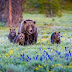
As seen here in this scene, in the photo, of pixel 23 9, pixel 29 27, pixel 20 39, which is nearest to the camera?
pixel 29 27

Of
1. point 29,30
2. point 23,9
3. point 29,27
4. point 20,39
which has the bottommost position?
point 20,39

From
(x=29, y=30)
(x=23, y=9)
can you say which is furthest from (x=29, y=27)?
(x=23, y=9)

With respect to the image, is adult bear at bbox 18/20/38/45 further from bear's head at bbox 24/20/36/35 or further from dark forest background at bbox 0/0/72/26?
dark forest background at bbox 0/0/72/26

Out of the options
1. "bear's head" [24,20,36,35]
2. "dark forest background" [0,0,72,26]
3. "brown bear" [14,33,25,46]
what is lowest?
"brown bear" [14,33,25,46]

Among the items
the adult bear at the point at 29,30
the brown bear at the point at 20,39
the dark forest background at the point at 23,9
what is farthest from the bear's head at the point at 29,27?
the dark forest background at the point at 23,9

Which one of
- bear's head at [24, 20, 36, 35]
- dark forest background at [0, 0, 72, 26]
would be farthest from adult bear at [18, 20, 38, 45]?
dark forest background at [0, 0, 72, 26]

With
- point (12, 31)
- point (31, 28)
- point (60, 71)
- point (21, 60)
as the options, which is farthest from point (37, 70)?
point (12, 31)

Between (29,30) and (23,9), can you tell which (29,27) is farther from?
(23,9)

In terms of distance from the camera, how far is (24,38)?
10.1 metres

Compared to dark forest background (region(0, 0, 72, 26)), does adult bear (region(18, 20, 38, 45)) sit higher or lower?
lower

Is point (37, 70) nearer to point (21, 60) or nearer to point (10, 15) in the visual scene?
point (21, 60)

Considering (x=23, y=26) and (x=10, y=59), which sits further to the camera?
(x=23, y=26)

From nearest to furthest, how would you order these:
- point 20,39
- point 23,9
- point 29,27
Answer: point 29,27 < point 20,39 < point 23,9

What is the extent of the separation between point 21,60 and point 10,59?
40 centimetres
